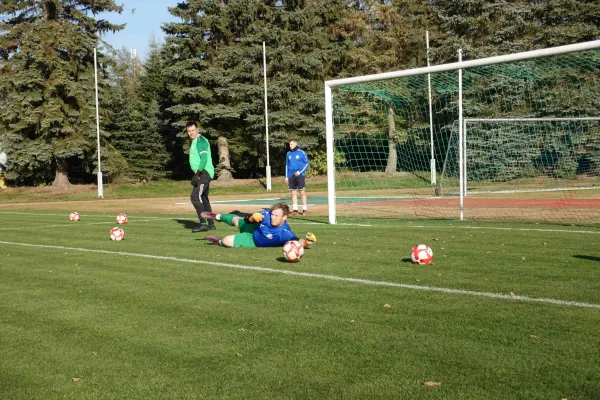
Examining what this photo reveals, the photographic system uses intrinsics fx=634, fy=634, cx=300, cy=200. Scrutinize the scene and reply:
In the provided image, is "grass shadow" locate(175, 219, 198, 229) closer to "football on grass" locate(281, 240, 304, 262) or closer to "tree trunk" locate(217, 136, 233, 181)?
"football on grass" locate(281, 240, 304, 262)

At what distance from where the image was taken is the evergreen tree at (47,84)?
41.7 m

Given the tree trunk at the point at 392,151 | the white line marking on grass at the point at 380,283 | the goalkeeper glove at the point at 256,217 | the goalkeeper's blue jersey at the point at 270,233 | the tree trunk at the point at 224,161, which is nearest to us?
the white line marking on grass at the point at 380,283

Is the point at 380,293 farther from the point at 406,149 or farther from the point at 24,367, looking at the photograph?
the point at 406,149

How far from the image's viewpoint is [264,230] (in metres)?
10.1

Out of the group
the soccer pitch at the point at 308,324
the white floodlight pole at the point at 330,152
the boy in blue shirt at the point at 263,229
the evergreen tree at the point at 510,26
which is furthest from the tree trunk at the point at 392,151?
the evergreen tree at the point at 510,26

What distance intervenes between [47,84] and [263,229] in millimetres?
36799

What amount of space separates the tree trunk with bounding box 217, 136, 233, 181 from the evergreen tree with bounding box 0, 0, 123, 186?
28.9 ft

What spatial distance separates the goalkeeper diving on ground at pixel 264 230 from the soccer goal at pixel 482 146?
6706 mm

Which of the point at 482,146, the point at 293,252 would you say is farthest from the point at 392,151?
the point at 293,252

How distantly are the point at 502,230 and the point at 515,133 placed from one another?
1700 centimetres

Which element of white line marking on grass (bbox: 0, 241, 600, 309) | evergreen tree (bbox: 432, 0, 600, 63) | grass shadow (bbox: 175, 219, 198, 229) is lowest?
white line marking on grass (bbox: 0, 241, 600, 309)

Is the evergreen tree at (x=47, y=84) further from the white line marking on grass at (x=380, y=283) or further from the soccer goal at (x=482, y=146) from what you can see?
the white line marking on grass at (x=380, y=283)

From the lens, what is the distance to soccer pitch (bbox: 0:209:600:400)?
13.3 feet

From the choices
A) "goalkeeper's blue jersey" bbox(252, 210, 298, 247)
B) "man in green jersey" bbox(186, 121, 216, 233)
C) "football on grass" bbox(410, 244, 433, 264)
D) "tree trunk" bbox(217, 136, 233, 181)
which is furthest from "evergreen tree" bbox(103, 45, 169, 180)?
"football on grass" bbox(410, 244, 433, 264)
